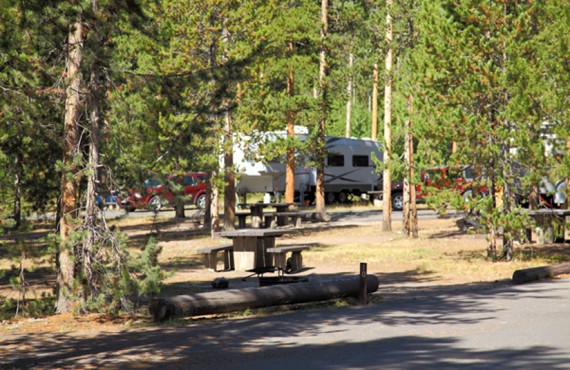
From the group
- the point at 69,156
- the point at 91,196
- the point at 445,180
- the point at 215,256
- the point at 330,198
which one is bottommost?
the point at 215,256

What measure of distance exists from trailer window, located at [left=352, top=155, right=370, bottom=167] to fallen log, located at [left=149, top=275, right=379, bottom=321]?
32.3 m

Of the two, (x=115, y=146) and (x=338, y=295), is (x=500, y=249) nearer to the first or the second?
(x=338, y=295)

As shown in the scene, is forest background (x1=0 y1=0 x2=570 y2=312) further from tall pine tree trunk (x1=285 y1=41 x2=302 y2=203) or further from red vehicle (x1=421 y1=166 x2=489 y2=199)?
tall pine tree trunk (x1=285 y1=41 x2=302 y2=203)

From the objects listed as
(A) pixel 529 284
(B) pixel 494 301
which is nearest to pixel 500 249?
(A) pixel 529 284

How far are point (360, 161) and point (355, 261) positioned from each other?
83.0 ft

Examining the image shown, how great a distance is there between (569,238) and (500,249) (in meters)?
4.21

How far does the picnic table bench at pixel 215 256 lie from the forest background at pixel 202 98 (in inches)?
88.1

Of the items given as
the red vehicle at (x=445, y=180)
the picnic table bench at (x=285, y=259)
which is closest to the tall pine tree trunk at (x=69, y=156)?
the picnic table bench at (x=285, y=259)

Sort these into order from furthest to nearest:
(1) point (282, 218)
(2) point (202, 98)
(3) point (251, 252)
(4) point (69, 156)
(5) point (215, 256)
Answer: (1) point (282, 218)
(3) point (251, 252)
(5) point (215, 256)
(2) point (202, 98)
(4) point (69, 156)

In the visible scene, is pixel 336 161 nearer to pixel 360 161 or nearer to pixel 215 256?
pixel 360 161

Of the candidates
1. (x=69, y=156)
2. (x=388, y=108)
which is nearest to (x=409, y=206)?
(x=388, y=108)

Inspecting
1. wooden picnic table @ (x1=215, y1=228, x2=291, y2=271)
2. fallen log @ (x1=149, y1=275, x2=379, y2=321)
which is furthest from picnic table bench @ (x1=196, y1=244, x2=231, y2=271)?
fallen log @ (x1=149, y1=275, x2=379, y2=321)

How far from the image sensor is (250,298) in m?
13.1

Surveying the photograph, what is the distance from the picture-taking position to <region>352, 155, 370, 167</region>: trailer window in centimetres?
4684
